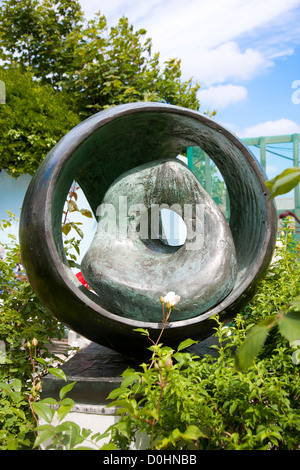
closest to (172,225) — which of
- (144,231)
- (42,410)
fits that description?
(144,231)

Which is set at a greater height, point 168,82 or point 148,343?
point 168,82

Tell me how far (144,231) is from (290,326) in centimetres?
177

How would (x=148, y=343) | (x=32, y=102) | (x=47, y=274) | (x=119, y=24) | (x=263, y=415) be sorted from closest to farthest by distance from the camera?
(x=263, y=415) → (x=47, y=274) → (x=148, y=343) → (x=32, y=102) → (x=119, y=24)

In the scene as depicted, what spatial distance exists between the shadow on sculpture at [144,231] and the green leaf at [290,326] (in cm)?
115

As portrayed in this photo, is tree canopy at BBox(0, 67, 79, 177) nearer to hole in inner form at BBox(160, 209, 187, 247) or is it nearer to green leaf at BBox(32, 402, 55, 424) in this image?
hole in inner form at BBox(160, 209, 187, 247)

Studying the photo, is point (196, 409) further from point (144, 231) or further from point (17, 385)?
point (144, 231)

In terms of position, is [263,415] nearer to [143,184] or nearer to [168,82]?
[143,184]

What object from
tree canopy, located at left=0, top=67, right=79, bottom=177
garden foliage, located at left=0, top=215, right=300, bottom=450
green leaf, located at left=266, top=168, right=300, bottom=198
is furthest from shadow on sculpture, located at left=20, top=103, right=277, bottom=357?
tree canopy, located at left=0, top=67, right=79, bottom=177

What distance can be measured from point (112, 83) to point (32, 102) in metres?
1.21

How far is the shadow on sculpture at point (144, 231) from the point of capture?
1901 mm

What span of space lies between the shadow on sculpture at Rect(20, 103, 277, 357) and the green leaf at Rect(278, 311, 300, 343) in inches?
45.4

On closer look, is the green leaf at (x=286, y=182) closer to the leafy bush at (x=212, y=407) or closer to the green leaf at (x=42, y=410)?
the leafy bush at (x=212, y=407)
